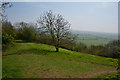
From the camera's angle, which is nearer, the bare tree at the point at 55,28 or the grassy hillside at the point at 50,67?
the grassy hillside at the point at 50,67

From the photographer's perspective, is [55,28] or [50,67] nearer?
[50,67]

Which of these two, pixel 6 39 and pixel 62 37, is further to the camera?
pixel 62 37

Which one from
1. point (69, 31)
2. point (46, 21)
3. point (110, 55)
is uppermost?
point (46, 21)

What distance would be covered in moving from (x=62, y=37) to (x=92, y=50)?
9239 millimetres

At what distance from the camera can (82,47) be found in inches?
749

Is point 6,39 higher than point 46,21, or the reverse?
point 46,21

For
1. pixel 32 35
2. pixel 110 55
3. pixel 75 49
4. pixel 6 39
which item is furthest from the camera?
pixel 32 35

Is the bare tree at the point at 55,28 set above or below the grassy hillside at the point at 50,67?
above

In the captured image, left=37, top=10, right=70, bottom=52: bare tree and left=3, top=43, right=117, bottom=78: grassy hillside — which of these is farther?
left=37, top=10, right=70, bottom=52: bare tree

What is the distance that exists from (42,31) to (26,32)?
12894mm

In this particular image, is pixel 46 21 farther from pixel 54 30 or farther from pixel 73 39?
pixel 73 39

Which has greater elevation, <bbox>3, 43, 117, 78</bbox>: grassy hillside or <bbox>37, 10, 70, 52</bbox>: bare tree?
<bbox>37, 10, 70, 52</bbox>: bare tree

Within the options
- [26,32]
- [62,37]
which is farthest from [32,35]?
[62,37]

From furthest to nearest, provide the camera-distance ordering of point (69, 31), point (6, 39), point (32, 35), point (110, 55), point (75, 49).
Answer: point (32, 35) < point (75, 49) < point (110, 55) < point (69, 31) < point (6, 39)
